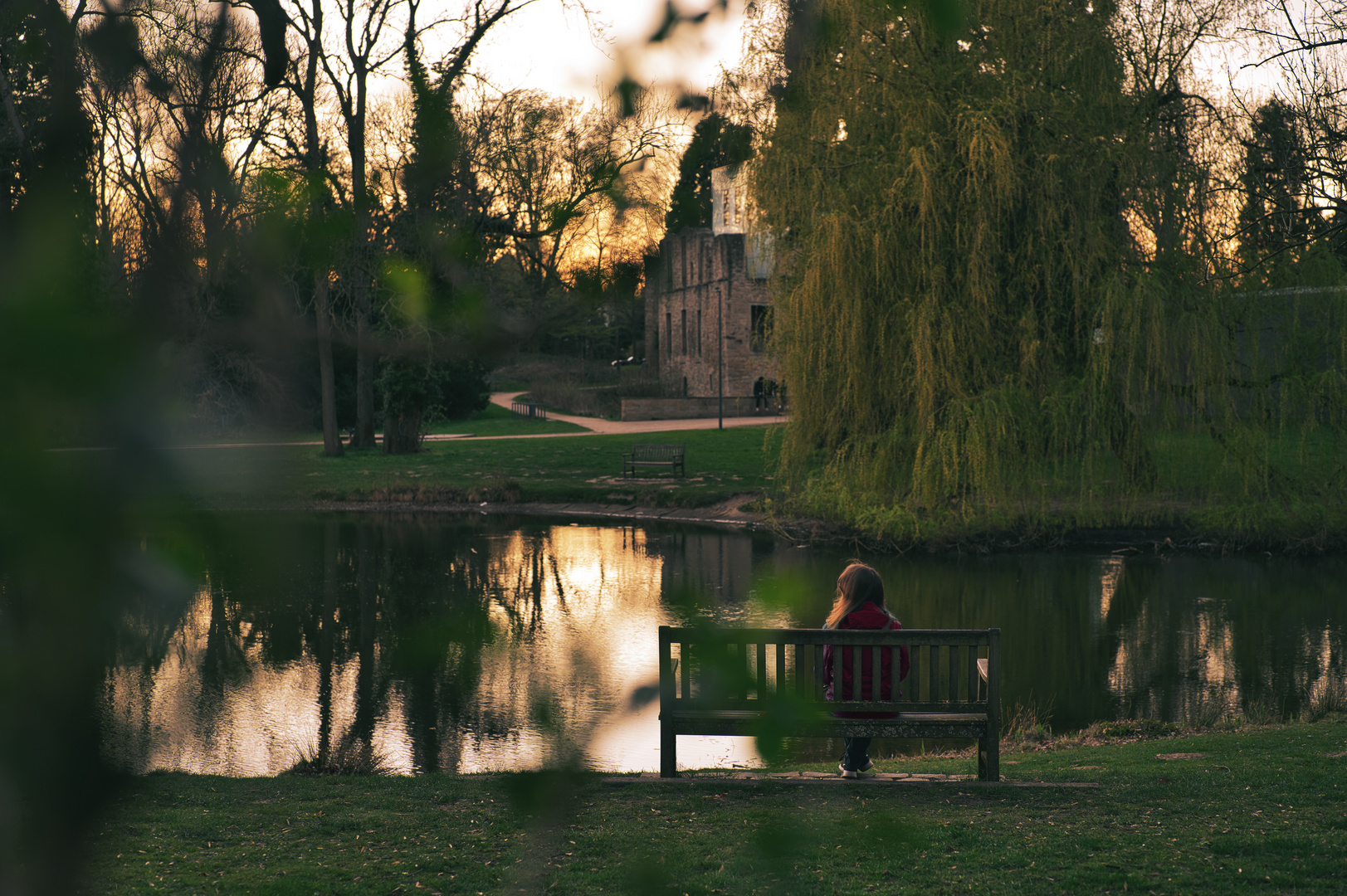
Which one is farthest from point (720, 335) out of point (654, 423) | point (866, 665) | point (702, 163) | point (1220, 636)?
point (702, 163)

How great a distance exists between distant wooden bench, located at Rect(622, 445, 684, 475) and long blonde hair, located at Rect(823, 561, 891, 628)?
21.4 metres

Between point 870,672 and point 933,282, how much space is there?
11.3 m

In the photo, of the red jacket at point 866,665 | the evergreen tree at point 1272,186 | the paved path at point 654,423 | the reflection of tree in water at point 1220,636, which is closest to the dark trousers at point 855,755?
the red jacket at point 866,665

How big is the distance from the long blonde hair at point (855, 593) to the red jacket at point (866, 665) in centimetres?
3

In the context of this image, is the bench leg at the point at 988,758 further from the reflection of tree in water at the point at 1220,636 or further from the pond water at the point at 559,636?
the reflection of tree in water at the point at 1220,636

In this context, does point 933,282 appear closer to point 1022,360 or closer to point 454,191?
point 1022,360

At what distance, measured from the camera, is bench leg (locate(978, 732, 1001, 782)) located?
672 cm

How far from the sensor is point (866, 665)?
22.2 ft

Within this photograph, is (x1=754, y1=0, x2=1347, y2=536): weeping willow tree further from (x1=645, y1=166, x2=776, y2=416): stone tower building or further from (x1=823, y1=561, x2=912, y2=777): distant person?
(x1=645, y1=166, x2=776, y2=416): stone tower building

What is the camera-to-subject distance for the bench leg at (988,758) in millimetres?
6719

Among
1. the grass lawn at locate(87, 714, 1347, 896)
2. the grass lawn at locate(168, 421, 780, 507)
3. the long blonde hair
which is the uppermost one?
the long blonde hair

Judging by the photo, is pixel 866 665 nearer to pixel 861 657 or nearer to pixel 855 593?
pixel 861 657

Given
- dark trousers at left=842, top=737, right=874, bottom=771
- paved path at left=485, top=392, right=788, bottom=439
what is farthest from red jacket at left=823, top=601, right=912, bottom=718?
paved path at left=485, top=392, right=788, bottom=439

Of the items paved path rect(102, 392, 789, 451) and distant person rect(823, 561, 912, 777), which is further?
paved path rect(102, 392, 789, 451)
